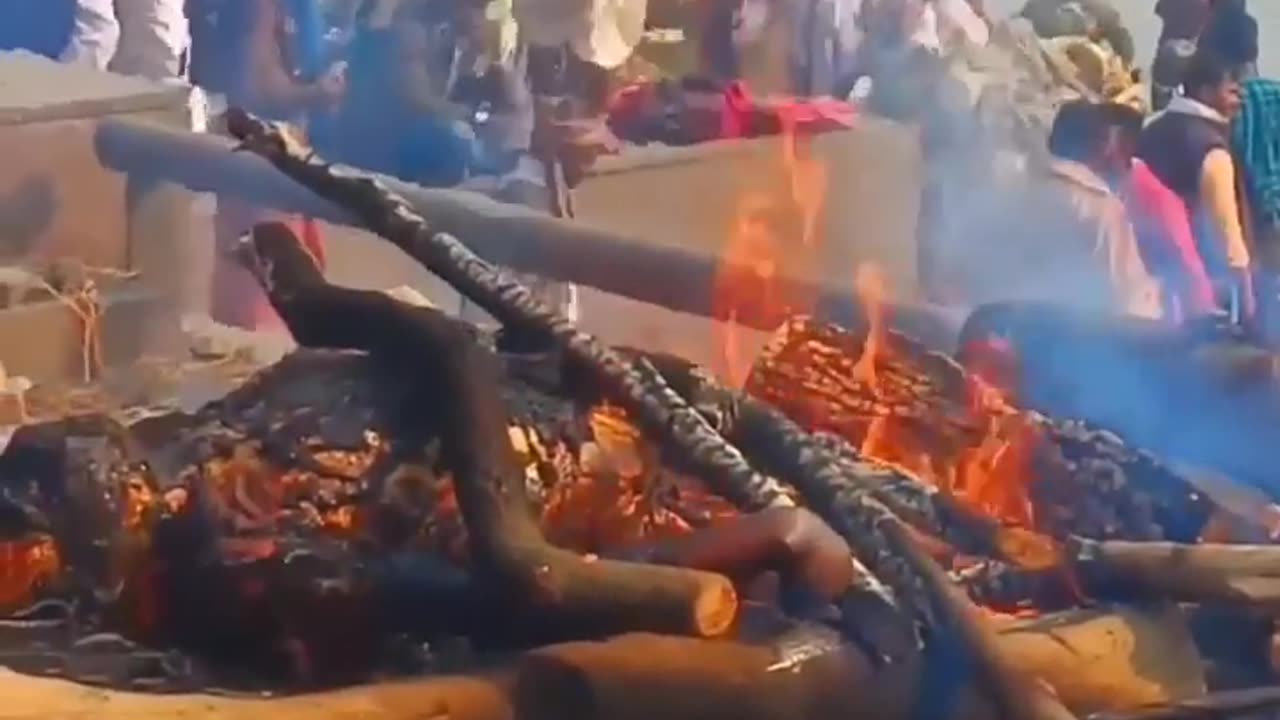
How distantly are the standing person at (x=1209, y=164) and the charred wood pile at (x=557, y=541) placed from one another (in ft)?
0.74

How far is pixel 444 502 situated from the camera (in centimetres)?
124

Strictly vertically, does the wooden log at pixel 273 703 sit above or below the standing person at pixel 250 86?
below

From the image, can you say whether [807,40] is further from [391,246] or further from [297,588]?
[297,588]

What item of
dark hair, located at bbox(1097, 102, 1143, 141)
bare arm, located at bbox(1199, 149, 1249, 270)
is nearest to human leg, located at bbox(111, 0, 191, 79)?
dark hair, located at bbox(1097, 102, 1143, 141)

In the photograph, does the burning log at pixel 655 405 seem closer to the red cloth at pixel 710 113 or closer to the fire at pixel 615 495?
the fire at pixel 615 495

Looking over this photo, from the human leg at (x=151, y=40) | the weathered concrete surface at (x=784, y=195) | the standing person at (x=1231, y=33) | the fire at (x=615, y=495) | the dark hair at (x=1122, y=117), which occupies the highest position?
the human leg at (x=151, y=40)

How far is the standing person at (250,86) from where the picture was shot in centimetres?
120

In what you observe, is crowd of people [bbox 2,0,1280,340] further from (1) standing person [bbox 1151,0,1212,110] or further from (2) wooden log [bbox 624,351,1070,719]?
(2) wooden log [bbox 624,351,1070,719]

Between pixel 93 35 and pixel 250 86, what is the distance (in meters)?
0.09

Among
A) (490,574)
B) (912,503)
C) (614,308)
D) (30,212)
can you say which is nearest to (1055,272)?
(912,503)

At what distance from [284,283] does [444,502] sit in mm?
163

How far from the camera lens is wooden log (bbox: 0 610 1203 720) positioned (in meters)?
1.15

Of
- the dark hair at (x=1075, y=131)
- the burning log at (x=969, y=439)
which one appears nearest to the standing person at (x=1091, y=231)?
the dark hair at (x=1075, y=131)

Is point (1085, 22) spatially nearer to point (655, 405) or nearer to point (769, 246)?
point (769, 246)
